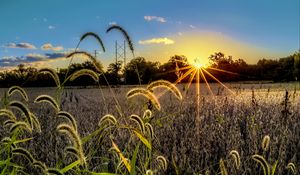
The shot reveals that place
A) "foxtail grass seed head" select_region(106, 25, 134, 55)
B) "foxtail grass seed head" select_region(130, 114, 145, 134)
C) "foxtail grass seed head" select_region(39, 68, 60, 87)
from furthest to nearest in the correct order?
"foxtail grass seed head" select_region(106, 25, 134, 55) < "foxtail grass seed head" select_region(39, 68, 60, 87) < "foxtail grass seed head" select_region(130, 114, 145, 134)

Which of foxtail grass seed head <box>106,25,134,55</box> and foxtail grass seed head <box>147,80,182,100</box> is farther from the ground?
foxtail grass seed head <box>106,25,134,55</box>

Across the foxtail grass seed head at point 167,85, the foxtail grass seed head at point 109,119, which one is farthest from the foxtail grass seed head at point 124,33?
the foxtail grass seed head at point 109,119

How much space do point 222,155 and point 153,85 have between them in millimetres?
2067

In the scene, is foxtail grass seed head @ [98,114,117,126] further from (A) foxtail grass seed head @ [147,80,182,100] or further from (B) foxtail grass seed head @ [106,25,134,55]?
(B) foxtail grass seed head @ [106,25,134,55]

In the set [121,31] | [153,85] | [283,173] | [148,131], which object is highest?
[121,31]

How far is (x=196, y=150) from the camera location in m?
4.25

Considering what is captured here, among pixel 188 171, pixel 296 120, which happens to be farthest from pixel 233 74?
pixel 188 171

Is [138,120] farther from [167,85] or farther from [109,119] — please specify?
[167,85]

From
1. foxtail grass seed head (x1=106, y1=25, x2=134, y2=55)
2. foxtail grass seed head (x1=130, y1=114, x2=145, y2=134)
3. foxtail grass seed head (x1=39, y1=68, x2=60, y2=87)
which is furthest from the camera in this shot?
foxtail grass seed head (x1=106, y1=25, x2=134, y2=55)

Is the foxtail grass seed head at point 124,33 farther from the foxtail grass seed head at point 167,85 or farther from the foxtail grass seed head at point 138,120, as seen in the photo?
the foxtail grass seed head at point 138,120

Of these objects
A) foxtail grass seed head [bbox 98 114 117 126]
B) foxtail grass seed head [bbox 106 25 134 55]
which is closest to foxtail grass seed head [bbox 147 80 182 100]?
foxtail grass seed head [bbox 98 114 117 126]

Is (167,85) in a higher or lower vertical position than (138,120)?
higher

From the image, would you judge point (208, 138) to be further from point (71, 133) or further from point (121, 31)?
point (71, 133)

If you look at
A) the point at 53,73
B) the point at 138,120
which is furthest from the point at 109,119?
the point at 53,73
